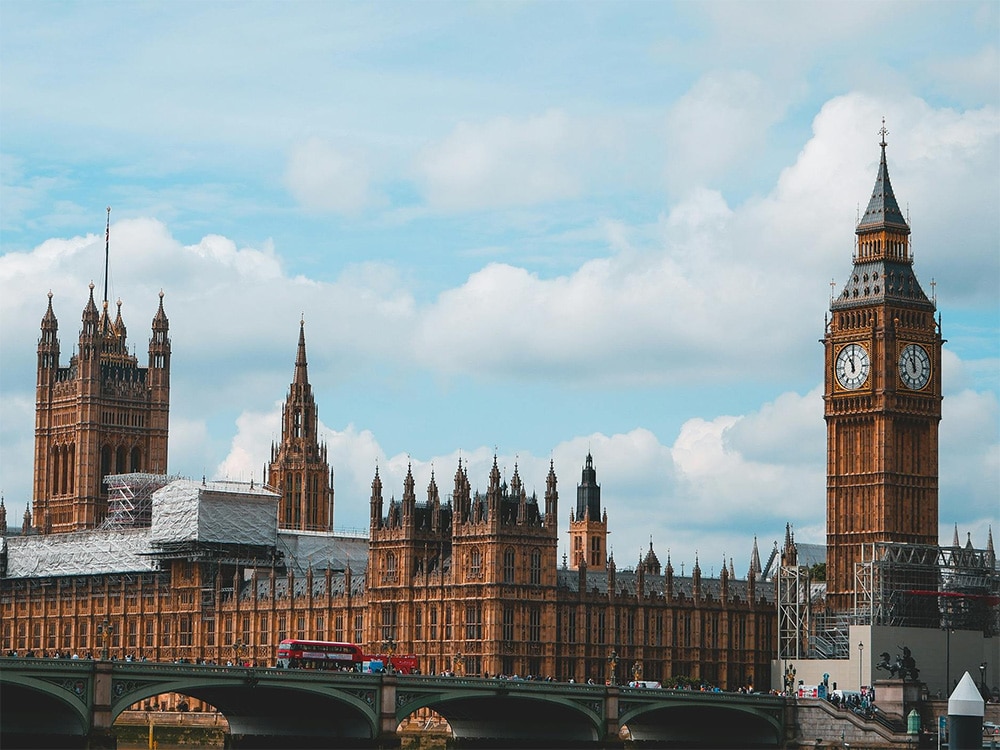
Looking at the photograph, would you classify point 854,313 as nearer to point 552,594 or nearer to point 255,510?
point 552,594

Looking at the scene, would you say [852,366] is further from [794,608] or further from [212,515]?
[212,515]

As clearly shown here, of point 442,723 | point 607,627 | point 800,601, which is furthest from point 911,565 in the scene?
point 442,723

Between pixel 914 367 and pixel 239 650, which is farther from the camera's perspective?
pixel 239 650

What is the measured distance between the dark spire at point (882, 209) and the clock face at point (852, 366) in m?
9.39

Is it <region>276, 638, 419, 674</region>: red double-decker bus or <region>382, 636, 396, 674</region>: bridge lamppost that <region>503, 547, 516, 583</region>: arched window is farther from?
<region>276, 638, 419, 674</region>: red double-decker bus

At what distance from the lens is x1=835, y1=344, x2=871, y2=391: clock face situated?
168 metres

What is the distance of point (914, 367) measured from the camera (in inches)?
6604

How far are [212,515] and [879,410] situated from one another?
5799 cm

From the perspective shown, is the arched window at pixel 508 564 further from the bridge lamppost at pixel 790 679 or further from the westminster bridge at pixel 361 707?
the westminster bridge at pixel 361 707

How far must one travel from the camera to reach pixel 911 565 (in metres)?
160

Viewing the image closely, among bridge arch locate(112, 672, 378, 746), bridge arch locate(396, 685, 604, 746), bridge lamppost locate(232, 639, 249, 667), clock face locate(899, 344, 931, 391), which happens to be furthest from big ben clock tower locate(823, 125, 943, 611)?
bridge arch locate(112, 672, 378, 746)

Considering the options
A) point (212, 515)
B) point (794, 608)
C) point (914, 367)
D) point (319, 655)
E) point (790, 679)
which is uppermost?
point (914, 367)

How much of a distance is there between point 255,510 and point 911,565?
199 ft

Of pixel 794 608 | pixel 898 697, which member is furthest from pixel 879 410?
pixel 898 697
